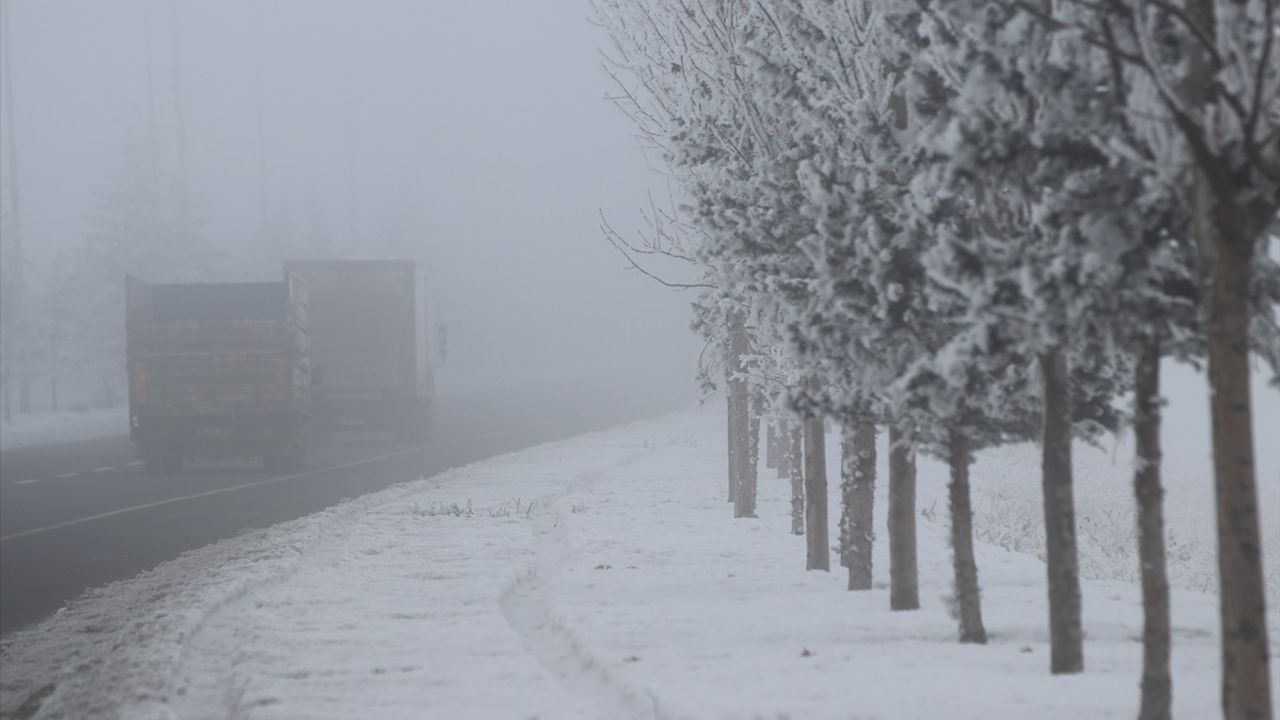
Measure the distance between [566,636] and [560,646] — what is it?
13 centimetres

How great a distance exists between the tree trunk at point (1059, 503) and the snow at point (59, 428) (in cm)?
3631

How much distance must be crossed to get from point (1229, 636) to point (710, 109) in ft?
21.9

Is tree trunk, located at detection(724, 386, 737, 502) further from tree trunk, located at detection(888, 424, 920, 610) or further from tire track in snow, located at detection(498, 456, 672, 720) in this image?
tree trunk, located at detection(888, 424, 920, 610)

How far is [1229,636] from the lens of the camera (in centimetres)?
450

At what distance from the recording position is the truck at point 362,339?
33.7m

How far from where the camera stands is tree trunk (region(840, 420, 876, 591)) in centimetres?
912

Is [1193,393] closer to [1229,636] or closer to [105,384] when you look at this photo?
[105,384]

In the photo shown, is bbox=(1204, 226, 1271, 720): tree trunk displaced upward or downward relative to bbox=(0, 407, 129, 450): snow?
upward

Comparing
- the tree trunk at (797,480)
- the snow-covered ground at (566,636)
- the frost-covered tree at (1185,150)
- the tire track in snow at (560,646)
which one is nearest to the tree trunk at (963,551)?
the snow-covered ground at (566,636)

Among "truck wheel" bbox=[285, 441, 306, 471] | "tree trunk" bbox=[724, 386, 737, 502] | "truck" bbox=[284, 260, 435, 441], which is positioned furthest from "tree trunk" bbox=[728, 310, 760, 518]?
"truck" bbox=[284, 260, 435, 441]

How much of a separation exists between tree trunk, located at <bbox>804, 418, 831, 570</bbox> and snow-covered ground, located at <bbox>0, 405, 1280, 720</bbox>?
33 centimetres

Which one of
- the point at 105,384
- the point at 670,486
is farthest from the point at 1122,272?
the point at 105,384

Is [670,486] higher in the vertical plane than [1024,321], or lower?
lower

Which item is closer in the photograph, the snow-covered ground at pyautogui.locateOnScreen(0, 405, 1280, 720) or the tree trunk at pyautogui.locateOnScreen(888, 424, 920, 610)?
the snow-covered ground at pyautogui.locateOnScreen(0, 405, 1280, 720)
